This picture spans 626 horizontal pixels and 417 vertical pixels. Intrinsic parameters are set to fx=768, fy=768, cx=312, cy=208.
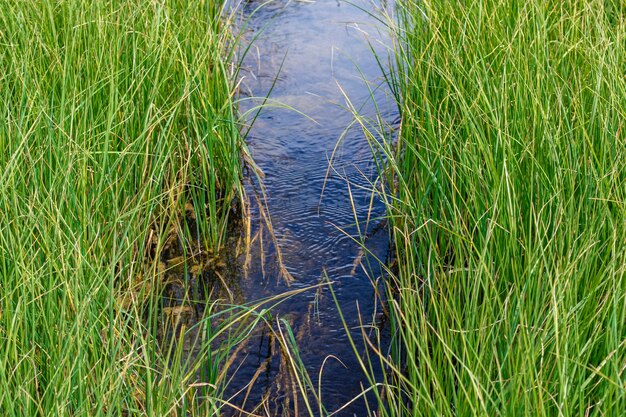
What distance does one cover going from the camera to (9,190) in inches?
87.6

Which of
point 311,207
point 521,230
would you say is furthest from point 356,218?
point 311,207

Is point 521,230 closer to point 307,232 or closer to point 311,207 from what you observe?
point 307,232

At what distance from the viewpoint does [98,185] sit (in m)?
2.36

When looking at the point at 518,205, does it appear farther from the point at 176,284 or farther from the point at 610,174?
the point at 176,284

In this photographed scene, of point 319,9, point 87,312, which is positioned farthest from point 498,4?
point 319,9

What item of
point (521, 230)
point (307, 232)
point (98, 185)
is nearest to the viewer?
point (521, 230)

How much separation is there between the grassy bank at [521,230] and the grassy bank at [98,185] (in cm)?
66

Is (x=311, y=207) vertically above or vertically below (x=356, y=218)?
below

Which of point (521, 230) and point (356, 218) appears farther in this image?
point (356, 218)

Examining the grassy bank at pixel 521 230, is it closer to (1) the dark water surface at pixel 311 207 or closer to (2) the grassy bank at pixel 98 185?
(1) the dark water surface at pixel 311 207

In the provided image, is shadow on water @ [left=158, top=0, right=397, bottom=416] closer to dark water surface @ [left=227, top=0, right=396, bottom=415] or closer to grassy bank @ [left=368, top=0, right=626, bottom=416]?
dark water surface @ [left=227, top=0, right=396, bottom=415]

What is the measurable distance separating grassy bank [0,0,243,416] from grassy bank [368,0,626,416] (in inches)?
25.8

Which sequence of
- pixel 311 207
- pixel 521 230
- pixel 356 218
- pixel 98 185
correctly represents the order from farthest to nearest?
pixel 311 207, pixel 356 218, pixel 98 185, pixel 521 230

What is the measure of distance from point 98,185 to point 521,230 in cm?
128
